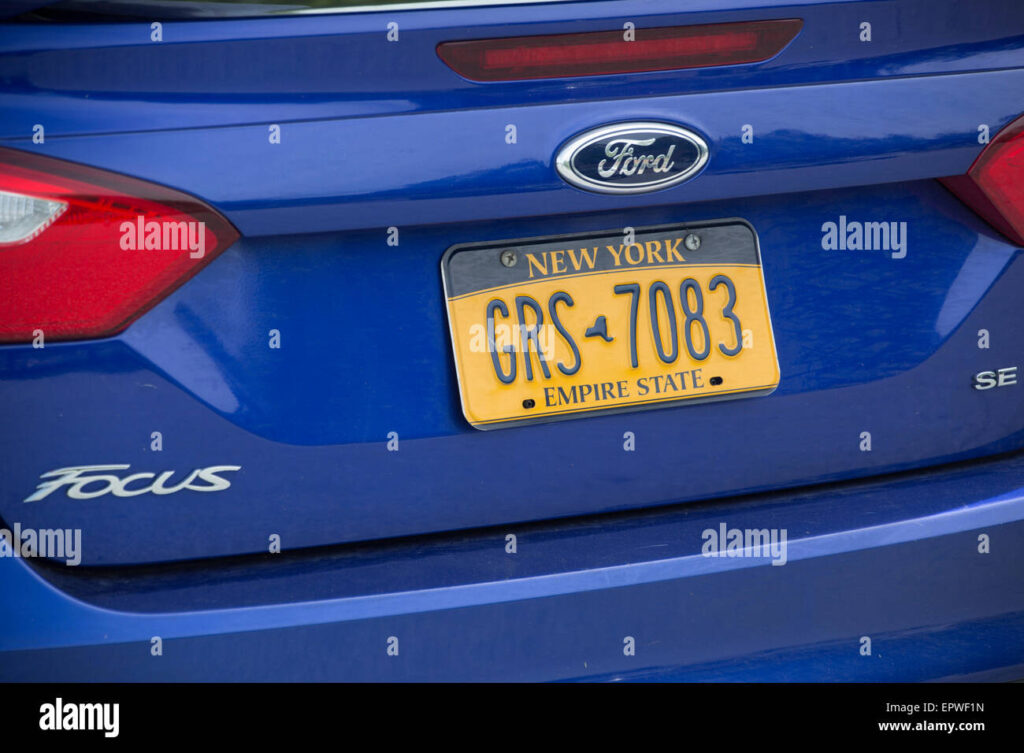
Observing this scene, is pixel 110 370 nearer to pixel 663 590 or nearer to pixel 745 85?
pixel 663 590

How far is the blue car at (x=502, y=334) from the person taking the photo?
63.4 inches

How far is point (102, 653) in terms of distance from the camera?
1645 mm

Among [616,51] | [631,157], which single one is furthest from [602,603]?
[616,51]

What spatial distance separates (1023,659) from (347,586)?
1104 mm

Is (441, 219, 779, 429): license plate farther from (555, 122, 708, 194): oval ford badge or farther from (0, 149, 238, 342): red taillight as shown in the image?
(0, 149, 238, 342): red taillight

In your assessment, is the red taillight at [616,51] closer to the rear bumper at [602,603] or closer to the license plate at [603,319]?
the license plate at [603,319]

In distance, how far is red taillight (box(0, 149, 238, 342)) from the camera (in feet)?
5.15

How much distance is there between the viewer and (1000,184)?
188 cm

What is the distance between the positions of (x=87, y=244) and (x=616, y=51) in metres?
0.79

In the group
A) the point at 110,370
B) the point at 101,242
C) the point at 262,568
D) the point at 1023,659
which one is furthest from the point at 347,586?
the point at 1023,659

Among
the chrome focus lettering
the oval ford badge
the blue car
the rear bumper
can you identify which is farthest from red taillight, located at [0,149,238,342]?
the oval ford badge

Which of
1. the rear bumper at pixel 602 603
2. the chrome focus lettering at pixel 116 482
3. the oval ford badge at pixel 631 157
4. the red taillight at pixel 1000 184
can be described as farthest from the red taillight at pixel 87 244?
the red taillight at pixel 1000 184

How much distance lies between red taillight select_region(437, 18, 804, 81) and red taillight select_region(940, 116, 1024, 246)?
370 mm

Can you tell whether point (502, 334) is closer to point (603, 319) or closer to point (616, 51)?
point (603, 319)
